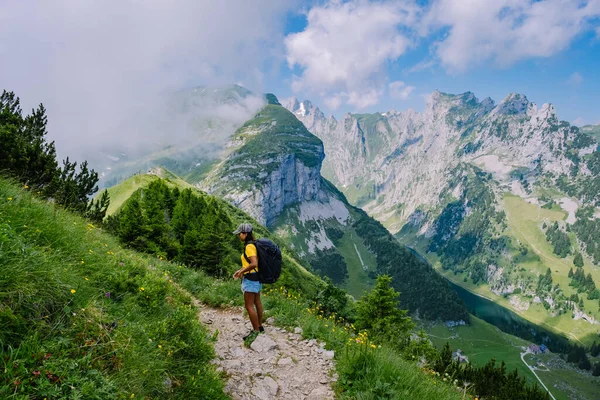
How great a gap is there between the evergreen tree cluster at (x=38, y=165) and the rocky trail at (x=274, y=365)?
469 inches

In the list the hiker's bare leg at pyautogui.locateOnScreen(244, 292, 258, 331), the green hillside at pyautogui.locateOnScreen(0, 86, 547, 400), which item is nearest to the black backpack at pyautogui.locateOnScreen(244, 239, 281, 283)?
the hiker's bare leg at pyautogui.locateOnScreen(244, 292, 258, 331)

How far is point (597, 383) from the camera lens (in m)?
170

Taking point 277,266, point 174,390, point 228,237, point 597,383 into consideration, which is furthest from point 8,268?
point 597,383

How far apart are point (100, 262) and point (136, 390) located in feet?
12.8

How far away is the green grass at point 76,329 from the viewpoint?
12.7 ft

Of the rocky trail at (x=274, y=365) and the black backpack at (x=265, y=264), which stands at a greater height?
the black backpack at (x=265, y=264)

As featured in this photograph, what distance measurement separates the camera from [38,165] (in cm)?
2192

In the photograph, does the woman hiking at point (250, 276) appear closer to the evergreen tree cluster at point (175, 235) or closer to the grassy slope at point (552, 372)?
the evergreen tree cluster at point (175, 235)

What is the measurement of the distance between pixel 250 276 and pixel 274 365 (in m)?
2.60

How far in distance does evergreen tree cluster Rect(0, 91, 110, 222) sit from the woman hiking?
11.1 metres

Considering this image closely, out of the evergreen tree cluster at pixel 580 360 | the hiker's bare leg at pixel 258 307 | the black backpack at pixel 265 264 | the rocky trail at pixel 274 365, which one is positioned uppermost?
the black backpack at pixel 265 264

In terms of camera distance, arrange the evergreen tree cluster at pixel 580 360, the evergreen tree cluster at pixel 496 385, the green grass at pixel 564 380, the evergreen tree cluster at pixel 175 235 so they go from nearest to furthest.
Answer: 1. the evergreen tree cluster at pixel 175 235
2. the evergreen tree cluster at pixel 496 385
3. the green grass at pixel 564 380
4. the evergreen tree cluster at pixel 580 360

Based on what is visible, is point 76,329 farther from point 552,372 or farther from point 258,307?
point 552,372

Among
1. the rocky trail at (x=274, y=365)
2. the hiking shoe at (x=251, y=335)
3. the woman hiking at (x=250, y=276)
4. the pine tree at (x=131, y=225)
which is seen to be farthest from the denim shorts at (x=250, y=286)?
the pine tree at (x=131, y=225)
